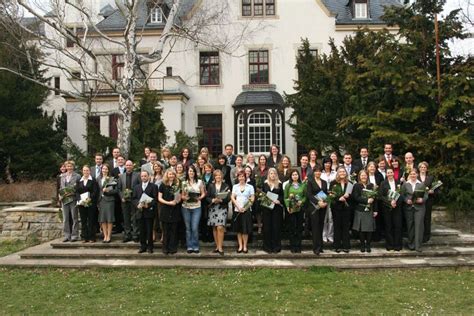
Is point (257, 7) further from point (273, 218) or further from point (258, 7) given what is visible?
point (273, 218)

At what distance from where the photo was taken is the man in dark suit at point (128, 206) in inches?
383

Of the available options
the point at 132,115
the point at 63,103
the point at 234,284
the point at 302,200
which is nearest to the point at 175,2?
the point at 132,115

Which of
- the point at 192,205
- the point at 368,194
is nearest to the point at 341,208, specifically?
the point at 368,194

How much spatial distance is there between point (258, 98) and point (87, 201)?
16204 millimetres

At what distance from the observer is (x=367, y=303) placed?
650 cm

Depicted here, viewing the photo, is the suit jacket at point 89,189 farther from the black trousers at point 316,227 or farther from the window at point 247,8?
the window at point 247,8

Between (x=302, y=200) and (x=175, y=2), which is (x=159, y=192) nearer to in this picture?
(x=302, y=200)

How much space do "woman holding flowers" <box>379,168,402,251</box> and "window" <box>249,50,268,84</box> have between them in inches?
691

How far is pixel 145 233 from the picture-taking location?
30.2 ft

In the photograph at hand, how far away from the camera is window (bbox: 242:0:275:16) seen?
2569 centimetres

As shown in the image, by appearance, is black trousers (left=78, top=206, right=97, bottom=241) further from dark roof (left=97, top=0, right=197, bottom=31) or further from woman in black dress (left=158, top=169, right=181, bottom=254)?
dark roof (left=97, top=0, right=197, bottom=31)

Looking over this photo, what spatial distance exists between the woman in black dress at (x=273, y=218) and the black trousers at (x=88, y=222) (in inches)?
147

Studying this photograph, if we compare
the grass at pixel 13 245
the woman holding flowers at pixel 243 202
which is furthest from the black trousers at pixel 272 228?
the grass at pixel 13 245

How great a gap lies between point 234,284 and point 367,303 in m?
2.10
